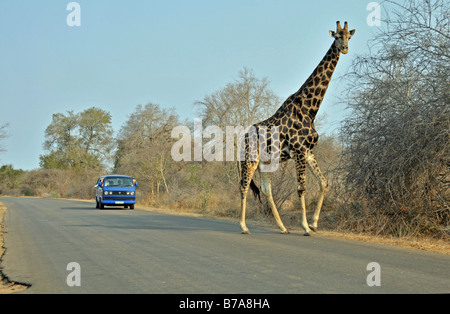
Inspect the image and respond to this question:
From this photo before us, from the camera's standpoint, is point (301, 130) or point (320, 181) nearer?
point (301, 130)

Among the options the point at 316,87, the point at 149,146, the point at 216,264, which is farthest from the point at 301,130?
the point at 149,146

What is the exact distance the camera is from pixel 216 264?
753cm

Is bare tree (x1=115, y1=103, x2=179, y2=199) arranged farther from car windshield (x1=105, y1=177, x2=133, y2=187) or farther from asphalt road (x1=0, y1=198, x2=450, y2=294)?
asphalt road (x1=0, y1=198, x2=450, y2=294)

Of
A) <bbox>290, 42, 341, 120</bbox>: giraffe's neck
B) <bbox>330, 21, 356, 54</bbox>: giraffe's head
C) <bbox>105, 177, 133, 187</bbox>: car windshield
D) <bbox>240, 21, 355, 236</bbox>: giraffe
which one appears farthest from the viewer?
<bbox>105, 177, 133, 187</bbox>: car windshield

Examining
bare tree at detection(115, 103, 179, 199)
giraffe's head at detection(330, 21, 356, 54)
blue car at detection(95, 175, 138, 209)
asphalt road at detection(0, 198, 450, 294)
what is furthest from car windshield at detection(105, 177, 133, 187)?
giraffe's head at detection(330, 21, 356, 54)

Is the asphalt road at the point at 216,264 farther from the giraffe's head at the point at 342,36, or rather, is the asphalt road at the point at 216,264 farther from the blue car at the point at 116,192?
the blue car at the point at 116,192

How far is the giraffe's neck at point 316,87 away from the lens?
1213 centimetres

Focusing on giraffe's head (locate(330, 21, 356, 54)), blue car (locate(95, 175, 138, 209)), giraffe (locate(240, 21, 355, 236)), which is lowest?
blue car (locate(95, 175, 138, 209))

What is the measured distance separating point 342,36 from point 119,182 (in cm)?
1740

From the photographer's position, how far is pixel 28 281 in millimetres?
6645

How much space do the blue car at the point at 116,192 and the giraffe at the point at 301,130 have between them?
14.2 m

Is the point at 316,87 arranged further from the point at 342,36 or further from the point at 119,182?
the point at 119,182

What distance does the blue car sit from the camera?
25.0 metres
